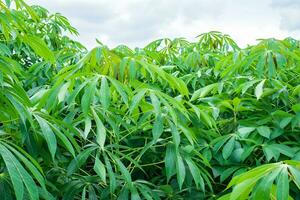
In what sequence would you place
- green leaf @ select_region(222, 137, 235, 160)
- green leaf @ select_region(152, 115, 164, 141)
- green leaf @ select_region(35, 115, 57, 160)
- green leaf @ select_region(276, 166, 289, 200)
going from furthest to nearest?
green leaf @ select_region(222, 137, 235, 160), green leaf @ select_region(152, 115, 164, 141), green leaf @ select_region(35, 115, 57, 160), green leaf @ select_region(276, 166, 289, 200)

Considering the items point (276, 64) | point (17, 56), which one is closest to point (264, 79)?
point (276, 64)

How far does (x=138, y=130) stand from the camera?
1.73 m

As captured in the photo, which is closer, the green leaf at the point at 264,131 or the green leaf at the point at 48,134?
the green leaf at the point at 48,134

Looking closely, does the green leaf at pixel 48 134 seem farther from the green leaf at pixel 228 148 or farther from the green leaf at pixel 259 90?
the green leaf at pixel 259 90

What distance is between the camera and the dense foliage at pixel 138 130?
48.6 inches

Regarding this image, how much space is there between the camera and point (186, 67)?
9.10 ft

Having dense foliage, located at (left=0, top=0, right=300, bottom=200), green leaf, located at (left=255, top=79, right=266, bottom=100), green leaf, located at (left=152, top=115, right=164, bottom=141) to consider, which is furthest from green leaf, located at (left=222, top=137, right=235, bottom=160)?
green leaf, located at (left=152, top=115, right=164, bottom=141)

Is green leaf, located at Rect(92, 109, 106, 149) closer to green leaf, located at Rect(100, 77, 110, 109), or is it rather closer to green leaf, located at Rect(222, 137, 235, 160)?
green leaf, located at Rect(100, 77, 110, 109)

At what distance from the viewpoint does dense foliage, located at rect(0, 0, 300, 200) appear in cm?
123

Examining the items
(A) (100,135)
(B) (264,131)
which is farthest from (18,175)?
(B) (264,131)

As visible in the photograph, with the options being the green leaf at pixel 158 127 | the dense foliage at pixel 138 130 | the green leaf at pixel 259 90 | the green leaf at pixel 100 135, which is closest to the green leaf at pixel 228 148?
the dense foliage at pixel 138 130

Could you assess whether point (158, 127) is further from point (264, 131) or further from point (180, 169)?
point (264, 131)

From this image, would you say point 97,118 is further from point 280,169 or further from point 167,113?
point 280,169

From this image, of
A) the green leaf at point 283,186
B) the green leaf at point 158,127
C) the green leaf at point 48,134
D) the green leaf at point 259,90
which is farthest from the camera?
the green leaf at point 259,90
